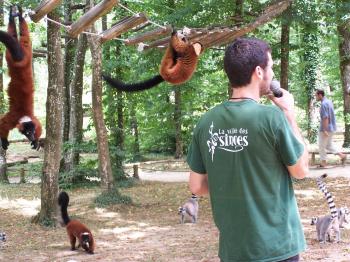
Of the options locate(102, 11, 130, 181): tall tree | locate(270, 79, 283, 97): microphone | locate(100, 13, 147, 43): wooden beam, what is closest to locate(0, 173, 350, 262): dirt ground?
locate(102, 11, 130, 181): tall tree

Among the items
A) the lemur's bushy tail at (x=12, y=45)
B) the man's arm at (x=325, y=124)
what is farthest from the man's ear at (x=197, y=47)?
the man's arm at (x=325, y=124)

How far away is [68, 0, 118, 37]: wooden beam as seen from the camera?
194 inches

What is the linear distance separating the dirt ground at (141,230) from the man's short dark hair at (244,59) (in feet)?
15.3

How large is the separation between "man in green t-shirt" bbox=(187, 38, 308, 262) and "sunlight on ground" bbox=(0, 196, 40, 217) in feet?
29.4

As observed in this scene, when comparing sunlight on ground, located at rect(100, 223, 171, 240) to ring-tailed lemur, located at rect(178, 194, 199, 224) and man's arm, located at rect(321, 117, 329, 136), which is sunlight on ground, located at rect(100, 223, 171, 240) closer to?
ring-tailed lemur, located at rect(178, 194, 199, 224)

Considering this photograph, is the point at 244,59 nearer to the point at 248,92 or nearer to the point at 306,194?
the point at 248,92

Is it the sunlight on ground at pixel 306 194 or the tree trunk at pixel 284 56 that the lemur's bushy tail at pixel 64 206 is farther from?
the tree trunk at pixel 284 56

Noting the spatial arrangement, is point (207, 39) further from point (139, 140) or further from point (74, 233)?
point (139, 140)

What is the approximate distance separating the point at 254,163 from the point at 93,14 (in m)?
3.36

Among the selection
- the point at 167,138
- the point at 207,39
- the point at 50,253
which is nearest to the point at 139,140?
the point at 167,138

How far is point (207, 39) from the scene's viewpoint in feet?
18.8

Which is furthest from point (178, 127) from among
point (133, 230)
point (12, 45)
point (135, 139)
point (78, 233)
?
point (12, 45)

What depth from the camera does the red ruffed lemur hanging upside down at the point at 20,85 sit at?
4.10 metres

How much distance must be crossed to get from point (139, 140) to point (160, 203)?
1143cm
